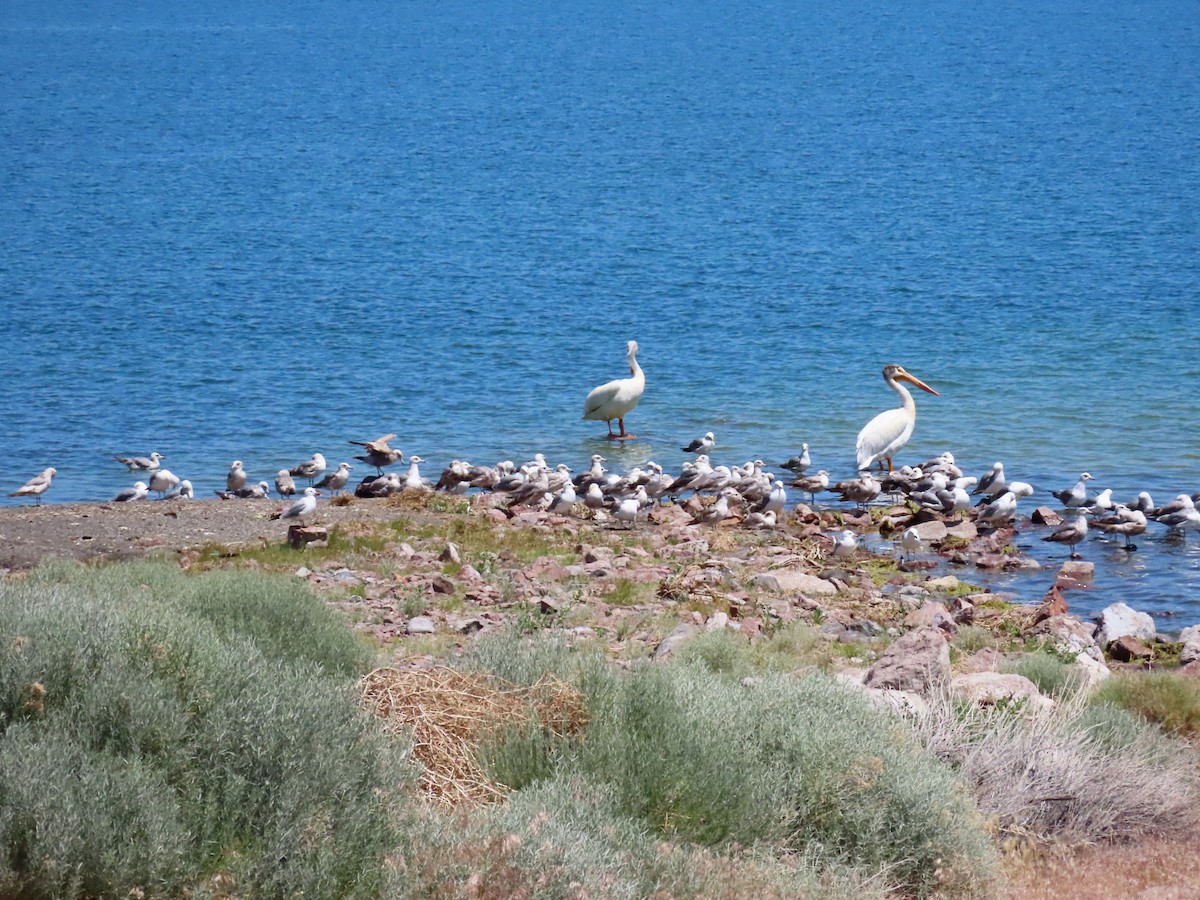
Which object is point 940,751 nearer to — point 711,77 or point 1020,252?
point 1020,252

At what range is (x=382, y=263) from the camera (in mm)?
44688

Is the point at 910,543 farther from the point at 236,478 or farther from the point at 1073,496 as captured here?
the point at 236,478

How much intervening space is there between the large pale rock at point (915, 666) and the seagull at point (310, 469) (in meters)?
12.8

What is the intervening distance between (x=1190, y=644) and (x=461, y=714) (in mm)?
7138

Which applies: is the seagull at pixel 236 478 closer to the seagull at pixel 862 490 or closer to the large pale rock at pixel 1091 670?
the seagull at pixel 862 490

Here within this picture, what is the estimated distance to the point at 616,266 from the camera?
43.0m

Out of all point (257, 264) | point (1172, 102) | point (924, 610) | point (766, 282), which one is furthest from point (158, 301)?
point (1172, 102)

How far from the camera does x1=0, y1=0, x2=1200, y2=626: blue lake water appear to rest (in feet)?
80.0

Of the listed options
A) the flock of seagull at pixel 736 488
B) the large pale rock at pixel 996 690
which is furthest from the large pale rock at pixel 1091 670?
the flock of seagull at pixel 736 488

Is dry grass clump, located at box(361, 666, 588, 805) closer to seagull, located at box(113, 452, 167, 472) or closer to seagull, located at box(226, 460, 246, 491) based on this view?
seagull, located at box(226, 460, 246, 491)

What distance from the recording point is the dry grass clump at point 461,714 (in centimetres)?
695

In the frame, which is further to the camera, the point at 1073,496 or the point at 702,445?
the point at 702,445

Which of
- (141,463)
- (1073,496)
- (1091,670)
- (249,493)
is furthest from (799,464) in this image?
(1091,670)

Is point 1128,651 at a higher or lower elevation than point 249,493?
higher
